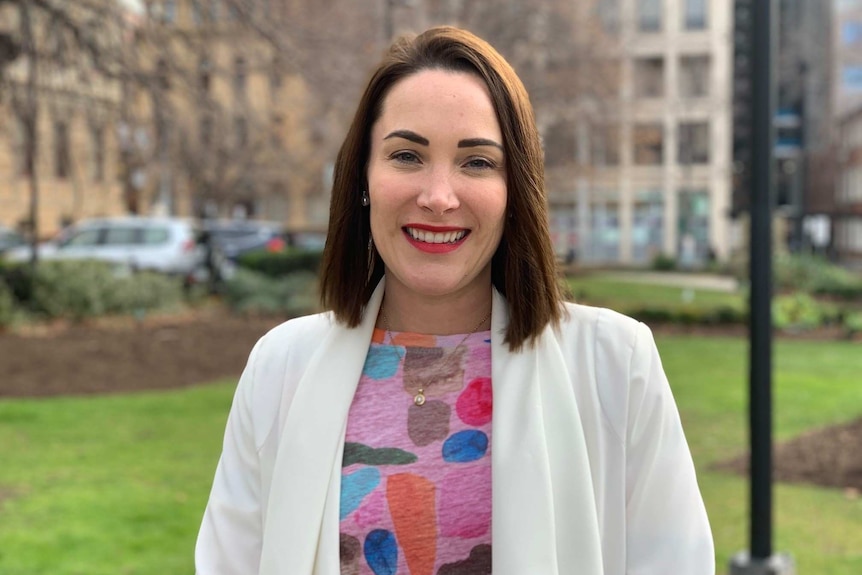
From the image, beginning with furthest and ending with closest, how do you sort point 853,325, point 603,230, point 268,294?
point 603,230 → point 268,294 → point 853,325

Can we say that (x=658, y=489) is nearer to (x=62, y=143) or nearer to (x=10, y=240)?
(x=62, y=143)

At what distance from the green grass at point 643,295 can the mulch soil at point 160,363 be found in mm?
3422

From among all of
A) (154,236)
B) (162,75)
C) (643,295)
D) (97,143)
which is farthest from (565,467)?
(154,236)

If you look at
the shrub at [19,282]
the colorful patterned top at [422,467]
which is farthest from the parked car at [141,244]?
the colorful patterned top at [422,467]

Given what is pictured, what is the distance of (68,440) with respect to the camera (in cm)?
800

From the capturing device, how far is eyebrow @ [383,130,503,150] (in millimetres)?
1769

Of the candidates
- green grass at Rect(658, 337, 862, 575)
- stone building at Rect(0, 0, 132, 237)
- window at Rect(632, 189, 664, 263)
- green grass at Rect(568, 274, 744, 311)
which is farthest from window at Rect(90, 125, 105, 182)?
window at Rect(632, 189, 664, 263)

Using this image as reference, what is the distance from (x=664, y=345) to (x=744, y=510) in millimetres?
8111

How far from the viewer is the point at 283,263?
1941 centimetres

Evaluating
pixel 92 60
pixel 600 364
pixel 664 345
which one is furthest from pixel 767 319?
pixel 664 345

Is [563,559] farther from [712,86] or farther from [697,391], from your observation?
[712,86]

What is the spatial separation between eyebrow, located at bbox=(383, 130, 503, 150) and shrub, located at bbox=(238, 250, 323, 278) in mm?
17584

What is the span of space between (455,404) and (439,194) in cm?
40

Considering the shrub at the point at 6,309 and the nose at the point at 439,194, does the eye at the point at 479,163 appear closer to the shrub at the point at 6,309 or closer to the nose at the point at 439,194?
the nose at the point at 439,194
